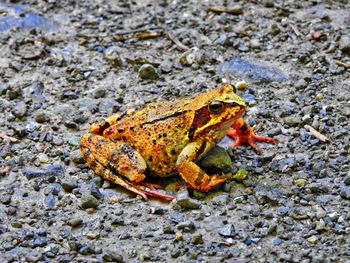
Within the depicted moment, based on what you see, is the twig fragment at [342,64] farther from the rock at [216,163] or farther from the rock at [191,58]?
the rock at [216,163]

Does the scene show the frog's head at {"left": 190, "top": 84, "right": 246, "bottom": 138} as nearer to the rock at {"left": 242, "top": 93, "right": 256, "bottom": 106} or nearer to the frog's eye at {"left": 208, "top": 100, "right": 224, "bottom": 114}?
the frog's eye at {"left": 208, "top": 100, "right": 224, "bottom": 114}

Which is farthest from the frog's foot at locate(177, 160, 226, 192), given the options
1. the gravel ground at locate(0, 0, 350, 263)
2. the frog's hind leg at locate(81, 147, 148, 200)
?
the frog's hind leg at locate(81, 147, 148, 200)

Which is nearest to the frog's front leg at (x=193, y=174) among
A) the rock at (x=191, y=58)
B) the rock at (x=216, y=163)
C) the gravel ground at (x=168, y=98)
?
the gravel ground at (x=168, y=98)

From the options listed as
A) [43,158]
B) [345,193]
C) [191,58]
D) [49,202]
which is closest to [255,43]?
[191,58]

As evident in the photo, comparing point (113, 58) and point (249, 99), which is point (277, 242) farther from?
point (113, 58)

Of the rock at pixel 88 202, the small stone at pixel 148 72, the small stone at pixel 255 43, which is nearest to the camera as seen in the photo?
the rock at pixel 88 202

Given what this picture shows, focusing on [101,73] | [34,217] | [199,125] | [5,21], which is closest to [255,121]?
[199,125]
